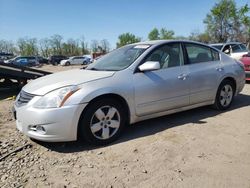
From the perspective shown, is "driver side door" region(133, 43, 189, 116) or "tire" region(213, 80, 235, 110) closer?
"driver side door" region(133, 43, 189, 116)

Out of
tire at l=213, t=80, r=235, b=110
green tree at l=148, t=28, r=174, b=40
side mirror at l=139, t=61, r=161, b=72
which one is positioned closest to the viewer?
side mirror at l=139, t=61, r=161, b=72

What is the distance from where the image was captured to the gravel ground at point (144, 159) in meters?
2.88

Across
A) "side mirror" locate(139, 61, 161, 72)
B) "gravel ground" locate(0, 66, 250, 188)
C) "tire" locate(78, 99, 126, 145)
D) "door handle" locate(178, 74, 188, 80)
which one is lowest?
"gravel ground" locate(0, 66, 250, 188)

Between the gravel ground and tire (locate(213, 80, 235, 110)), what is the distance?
0.72m

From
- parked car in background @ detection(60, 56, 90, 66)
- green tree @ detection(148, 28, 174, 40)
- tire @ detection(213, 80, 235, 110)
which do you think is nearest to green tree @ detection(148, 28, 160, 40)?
green tree @ detection(148, 28, 174, 40)

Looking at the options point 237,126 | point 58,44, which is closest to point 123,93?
point 237,126

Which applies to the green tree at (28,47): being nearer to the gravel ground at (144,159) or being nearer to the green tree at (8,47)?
the green tree at (8,47)

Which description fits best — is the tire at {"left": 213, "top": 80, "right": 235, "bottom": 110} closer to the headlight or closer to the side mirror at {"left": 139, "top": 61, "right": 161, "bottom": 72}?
the side mirror at {"left": 139, "top": 61, "right": 161, "bottom": 72}

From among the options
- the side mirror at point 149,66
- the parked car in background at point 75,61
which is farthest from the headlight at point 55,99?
the parked car in background at point 75,61

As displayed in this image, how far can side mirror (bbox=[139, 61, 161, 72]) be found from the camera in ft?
13.3

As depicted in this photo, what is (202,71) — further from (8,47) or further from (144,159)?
(8,47)

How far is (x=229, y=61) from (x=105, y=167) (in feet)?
12.4

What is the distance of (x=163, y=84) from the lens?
4336 mm

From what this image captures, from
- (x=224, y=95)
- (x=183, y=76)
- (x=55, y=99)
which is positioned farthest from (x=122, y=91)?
(x=224, y=95)
